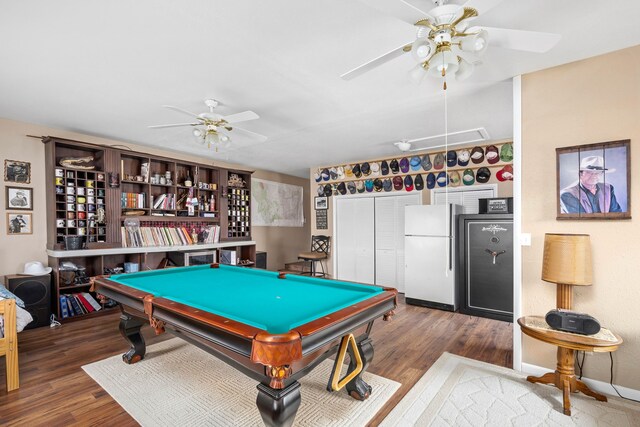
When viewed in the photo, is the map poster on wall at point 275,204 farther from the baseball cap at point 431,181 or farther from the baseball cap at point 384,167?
the baseball cap at point 431,181

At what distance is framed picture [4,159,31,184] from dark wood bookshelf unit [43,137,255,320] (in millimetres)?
191

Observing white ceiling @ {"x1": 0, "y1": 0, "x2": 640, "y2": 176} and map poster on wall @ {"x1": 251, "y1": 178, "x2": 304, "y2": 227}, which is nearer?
white ceiling @ {"x1": 0, "y1": 0, "x2": 640, "y2": 176}

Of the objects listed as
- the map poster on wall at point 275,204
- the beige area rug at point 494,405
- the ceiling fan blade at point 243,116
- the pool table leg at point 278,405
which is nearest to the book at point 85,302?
the ceiling fan blade at point 243,116

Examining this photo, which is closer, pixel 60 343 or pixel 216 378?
pixel 216 378

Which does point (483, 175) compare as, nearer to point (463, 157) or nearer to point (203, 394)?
point (463, 157)

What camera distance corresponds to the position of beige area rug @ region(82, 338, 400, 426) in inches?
76.7

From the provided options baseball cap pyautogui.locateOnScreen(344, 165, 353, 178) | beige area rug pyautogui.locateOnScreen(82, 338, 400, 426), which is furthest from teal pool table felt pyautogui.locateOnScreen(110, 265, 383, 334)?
baseball cap pyautogui.locateOnScreen(344, 165, 353, 178)

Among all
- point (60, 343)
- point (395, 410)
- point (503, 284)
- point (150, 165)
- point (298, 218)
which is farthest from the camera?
point (298, 218)

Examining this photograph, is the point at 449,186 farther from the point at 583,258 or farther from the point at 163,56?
the point at 163,56

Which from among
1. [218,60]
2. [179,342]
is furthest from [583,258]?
[179,342]

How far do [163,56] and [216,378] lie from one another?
2.53m

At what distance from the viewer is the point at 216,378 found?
2447 mm

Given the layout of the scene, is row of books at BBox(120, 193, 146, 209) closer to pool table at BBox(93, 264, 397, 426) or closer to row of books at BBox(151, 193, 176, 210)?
row of books at BBox(151, 193, 176, 210)

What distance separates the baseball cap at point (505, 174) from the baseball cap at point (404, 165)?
1.45 m
